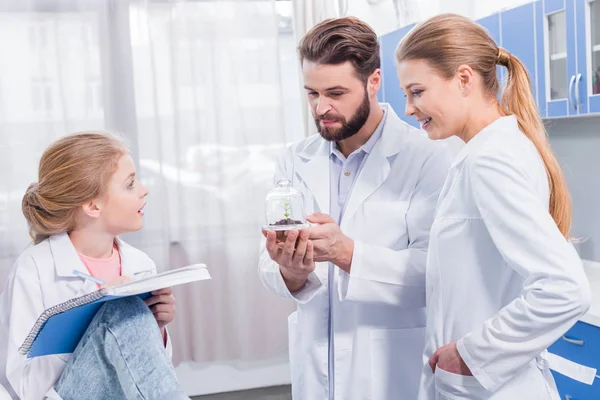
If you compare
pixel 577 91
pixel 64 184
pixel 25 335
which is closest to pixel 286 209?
pixel 64 184

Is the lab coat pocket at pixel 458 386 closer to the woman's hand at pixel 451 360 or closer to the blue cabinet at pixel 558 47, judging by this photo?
the woman's hand at pixel 451 360

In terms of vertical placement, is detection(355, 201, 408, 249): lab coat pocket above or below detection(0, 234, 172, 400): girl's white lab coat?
above

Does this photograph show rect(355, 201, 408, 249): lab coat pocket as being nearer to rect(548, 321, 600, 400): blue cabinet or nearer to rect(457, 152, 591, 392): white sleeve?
rect(457, 152, 591, 392): white sleeve

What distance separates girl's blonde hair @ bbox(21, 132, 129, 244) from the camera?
175 cm

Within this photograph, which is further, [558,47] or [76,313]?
[558,47]

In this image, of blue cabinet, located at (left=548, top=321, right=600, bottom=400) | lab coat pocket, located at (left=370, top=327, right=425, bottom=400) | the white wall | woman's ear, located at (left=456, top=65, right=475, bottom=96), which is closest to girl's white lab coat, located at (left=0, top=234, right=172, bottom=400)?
lab coat pocket, located at (left=370, top=327, right=425, bottom=400)

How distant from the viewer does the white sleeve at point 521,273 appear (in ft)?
3.94

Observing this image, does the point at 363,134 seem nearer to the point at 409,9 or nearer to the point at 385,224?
the point at 385,224

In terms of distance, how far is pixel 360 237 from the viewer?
5.80 ft

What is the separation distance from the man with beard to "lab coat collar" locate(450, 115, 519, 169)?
36 cm

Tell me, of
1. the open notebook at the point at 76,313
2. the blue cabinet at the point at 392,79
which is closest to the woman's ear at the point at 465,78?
the open notebook at the point at 76,313

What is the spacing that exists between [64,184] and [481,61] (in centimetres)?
103

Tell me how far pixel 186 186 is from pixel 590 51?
6.88 ft

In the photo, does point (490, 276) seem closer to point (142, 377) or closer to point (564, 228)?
point (564, 228)
